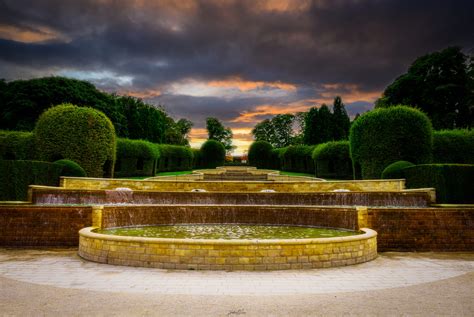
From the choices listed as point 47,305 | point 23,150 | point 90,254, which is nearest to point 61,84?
point 23,150

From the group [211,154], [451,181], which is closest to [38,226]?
[451,181]

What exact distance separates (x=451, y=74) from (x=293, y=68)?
25.6 metres

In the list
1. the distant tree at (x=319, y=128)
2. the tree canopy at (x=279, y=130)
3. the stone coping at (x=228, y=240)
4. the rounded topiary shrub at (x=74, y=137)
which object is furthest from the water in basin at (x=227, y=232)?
the tree canopy at (x=279, y=130)

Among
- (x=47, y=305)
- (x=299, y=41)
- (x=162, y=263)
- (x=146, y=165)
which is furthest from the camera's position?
(x=146, y=165)

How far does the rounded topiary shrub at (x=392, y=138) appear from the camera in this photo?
17.6 meters

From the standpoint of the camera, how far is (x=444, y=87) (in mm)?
36781

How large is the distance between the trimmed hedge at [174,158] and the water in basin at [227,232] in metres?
24.3

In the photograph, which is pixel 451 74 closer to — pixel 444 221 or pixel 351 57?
pixel 351 57

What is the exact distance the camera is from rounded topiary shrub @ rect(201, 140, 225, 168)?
45.8 m

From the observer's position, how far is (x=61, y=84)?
128 ft

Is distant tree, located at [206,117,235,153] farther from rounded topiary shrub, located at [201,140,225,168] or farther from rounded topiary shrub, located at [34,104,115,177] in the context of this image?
rounded topiary shrub, located at [34,104,115,177]

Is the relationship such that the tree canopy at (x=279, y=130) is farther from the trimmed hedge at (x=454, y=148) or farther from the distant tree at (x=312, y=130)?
the trimmed hedge at (x=454, y=148)

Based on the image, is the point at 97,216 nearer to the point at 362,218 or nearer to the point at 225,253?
the point at 225,253

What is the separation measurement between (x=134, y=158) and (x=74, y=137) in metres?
8.05
